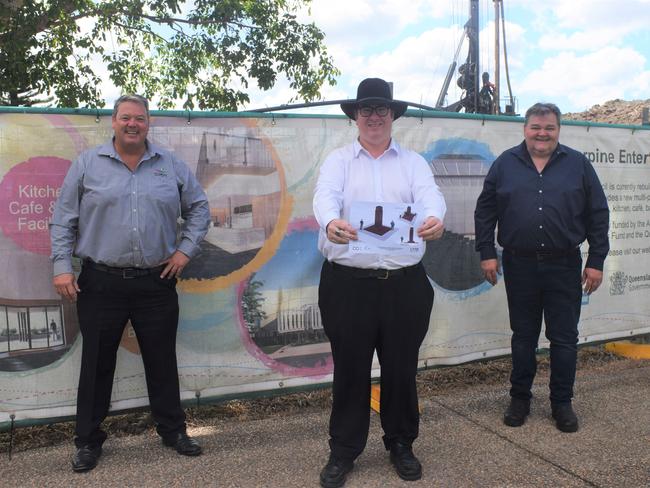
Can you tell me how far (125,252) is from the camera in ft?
9.87

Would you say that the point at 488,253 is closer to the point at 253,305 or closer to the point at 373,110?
the point at 373,110

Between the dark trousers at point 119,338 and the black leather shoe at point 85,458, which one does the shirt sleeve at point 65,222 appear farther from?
the black leather shoe at point 85,458

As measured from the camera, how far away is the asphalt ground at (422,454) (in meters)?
3.00

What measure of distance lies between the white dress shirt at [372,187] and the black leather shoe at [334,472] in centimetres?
101

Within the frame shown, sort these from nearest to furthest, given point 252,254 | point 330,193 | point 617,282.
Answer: point 330,193 → point 252,254 → point 617,282

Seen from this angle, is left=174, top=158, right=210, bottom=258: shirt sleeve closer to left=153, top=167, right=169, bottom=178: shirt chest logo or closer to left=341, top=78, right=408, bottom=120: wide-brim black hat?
left=153, top=167, right=169, bottom=178: shirt chest logo

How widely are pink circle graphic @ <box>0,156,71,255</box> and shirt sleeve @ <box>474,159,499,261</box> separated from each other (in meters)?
2.52

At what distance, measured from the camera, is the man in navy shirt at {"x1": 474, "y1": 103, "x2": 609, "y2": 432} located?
356 centimetres

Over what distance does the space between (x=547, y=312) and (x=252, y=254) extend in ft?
6.20

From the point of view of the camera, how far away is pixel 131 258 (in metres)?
3.02

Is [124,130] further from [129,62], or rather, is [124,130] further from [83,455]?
[129,62]

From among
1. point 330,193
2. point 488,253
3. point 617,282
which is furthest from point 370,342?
point 617,282

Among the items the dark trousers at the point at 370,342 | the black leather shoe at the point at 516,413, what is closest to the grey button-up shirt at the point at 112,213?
the dark trousers at the point at 370,342

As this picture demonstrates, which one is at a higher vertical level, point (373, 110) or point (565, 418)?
point (373, 110)
